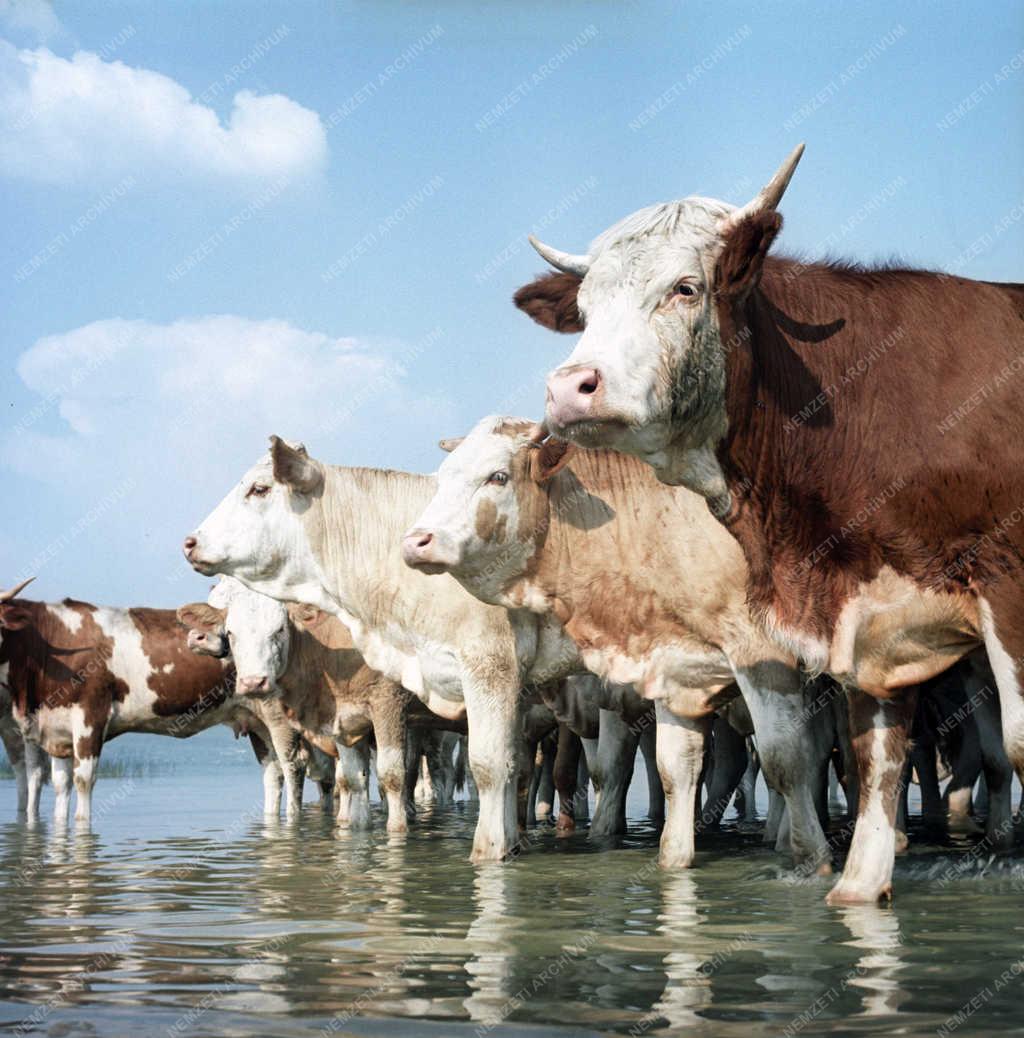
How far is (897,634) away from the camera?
6.22m

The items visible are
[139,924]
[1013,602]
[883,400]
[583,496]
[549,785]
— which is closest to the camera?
[1013,602]

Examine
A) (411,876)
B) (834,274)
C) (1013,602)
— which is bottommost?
(411,876)

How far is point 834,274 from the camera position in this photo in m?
6.77

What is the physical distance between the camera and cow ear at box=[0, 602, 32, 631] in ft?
59.4

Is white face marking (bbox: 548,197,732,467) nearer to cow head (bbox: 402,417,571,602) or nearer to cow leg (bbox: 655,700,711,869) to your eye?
cow head (bbox: 402,417,571,602)

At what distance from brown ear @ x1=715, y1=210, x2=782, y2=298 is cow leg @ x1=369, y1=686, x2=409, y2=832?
320 inches

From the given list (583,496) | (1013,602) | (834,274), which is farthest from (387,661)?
(1013,602)

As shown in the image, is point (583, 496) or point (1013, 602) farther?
point (583, 496)

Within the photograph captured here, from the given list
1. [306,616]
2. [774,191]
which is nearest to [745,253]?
[774,191]

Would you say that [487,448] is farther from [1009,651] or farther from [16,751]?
[16,751]

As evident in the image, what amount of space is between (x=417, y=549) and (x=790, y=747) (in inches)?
106

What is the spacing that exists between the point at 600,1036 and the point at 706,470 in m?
3.07

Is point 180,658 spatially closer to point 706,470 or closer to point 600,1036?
point 706,470

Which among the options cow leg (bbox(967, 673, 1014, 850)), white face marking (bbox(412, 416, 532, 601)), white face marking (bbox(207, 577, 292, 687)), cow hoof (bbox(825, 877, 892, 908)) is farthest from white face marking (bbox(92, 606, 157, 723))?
cow hoof (bbox(825, 877, 892, 908))
